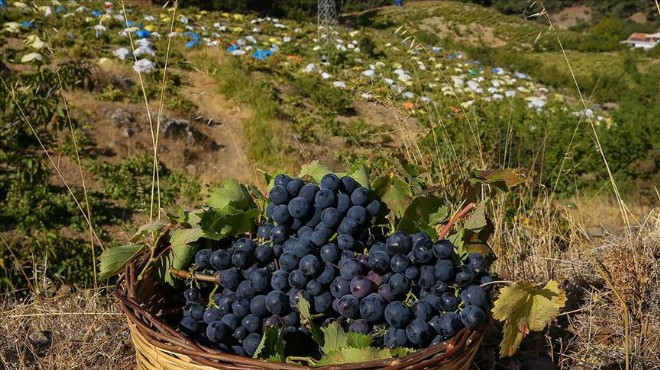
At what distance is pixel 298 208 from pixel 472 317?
43 cm

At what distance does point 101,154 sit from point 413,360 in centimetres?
621

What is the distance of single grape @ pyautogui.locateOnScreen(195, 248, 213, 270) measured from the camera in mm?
1336

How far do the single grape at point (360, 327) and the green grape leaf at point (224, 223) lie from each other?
36 cm

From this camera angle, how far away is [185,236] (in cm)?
135

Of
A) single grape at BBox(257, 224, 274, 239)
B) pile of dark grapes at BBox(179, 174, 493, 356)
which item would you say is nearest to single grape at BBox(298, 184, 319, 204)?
pile of dark grapes at BBox(179, 174, 493, 356)

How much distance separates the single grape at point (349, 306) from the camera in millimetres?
1159

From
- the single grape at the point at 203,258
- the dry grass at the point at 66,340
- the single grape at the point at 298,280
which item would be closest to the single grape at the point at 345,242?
the single grape at the point at 298,280

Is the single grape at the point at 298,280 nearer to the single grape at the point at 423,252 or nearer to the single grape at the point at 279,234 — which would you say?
the single grape at the point at 279,234

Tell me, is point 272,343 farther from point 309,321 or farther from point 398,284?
point 398,284

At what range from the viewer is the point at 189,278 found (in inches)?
53.7

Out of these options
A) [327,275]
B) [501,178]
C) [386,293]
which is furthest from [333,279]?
Answer: [501,178]

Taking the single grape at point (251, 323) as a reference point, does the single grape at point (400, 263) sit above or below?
above

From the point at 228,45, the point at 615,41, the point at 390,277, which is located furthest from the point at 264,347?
the point at 615,41

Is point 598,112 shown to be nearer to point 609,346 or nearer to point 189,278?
point 609,346
